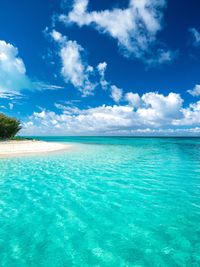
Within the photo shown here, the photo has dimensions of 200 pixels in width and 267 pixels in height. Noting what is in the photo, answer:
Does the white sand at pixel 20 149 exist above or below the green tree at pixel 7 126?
below

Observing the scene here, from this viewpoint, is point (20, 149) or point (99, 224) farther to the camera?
point (20, 149)

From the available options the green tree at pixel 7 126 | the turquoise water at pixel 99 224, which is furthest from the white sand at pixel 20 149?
the turquoise water at pixel 99 224

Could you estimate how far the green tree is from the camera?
2385 inches

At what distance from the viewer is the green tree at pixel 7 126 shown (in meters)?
60.6

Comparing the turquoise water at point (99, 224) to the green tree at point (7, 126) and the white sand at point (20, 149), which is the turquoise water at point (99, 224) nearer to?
the white sand at point (20, 149)

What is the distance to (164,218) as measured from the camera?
9258 millimetres

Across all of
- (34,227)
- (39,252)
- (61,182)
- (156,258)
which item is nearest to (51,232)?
(34,227)

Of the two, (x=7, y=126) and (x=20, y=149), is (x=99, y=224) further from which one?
(x=7, y=126)

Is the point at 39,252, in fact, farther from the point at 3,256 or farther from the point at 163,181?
the point at 163,181

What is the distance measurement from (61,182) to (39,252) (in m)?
9.69

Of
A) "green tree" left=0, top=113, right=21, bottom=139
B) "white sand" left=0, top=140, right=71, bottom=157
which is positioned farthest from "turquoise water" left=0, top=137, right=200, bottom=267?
"green tree" left=0, top=113, right=21, bottom=139

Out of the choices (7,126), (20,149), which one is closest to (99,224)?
(20,149)

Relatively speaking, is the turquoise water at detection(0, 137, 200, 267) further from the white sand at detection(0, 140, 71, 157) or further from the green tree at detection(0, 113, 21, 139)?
the green tree at detection(0, 113, 21, 139)

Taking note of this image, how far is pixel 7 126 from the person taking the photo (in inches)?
2445
